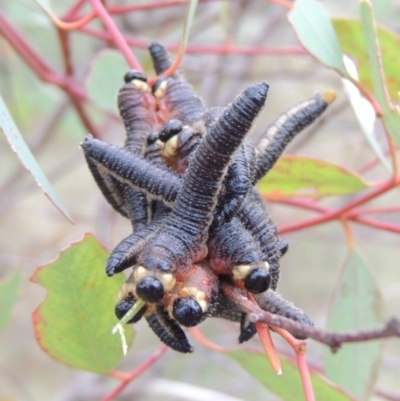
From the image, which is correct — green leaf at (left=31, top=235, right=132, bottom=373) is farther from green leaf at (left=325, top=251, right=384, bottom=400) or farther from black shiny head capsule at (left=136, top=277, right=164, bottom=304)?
green leaf at (left=325, top=251, right=384, bottom=400)

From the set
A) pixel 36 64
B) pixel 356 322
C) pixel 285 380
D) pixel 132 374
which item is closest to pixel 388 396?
pixel 356 322

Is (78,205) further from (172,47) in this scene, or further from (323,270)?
(172,47)

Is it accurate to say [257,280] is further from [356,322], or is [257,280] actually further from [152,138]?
[356,322]

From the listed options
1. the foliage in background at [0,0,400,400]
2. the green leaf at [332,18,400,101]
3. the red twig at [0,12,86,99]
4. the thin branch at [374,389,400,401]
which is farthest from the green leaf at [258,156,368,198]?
the red twig at [0,12,86,99]

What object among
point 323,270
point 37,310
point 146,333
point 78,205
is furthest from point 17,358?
point 37,310

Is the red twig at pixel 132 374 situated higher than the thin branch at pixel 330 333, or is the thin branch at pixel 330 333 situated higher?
the thin branch at pixel 330 333

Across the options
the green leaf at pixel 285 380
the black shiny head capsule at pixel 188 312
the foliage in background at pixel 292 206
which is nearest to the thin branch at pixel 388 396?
the foliage in background at pixel 292 206

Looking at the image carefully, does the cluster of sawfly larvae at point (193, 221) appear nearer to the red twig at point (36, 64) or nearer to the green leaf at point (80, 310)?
the green leaf at point (80, 310)
